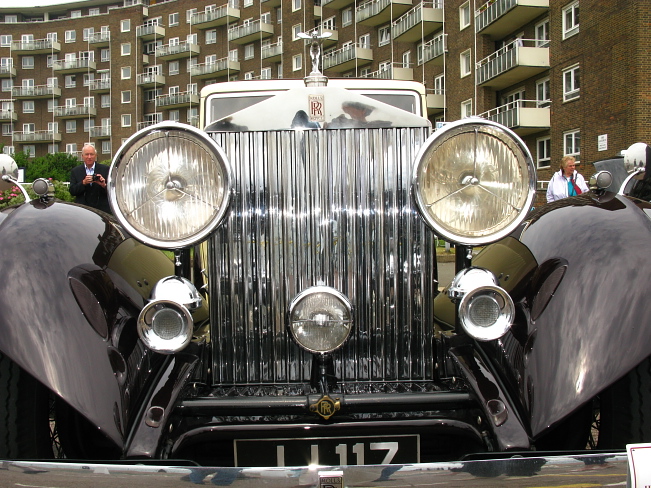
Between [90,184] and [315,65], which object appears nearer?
[315,65]

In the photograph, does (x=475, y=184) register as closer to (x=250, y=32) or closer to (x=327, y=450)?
(x=327, y=450)


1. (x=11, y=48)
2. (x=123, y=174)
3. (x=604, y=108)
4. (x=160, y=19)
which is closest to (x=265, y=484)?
(x=123, y=174)

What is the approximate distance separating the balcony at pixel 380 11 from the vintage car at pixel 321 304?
3181 centimetres

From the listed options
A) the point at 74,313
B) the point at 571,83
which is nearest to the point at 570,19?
the point at 571,83

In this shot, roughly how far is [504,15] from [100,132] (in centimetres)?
4192

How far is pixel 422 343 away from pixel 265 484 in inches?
36.6

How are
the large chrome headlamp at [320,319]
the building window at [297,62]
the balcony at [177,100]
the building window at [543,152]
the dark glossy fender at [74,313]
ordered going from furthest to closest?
the balcony at [177,100] → the building window at [297,62] → the building window at [543,152] → the large chrome headlamp at [320,319] → the dark glossy fender at [74,313]

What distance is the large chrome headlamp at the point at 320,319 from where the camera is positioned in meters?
1.99

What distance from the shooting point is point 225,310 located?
7.39ft

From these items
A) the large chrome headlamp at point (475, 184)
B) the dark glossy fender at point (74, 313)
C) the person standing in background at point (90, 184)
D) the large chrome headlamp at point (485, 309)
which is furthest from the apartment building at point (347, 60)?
the dark glossy fender at point (74, 313)

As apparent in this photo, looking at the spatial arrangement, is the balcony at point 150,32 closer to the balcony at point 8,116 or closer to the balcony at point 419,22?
the balcony at point 8,116

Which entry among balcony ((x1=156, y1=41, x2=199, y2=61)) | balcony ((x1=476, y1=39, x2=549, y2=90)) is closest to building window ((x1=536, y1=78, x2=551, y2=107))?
balcony ((x1=476, y1=39, x2=549, y2=90))

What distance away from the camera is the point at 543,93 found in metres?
23.8

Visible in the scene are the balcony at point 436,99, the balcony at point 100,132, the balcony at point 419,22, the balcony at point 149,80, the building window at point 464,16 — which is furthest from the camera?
the balcony at point 100,132
